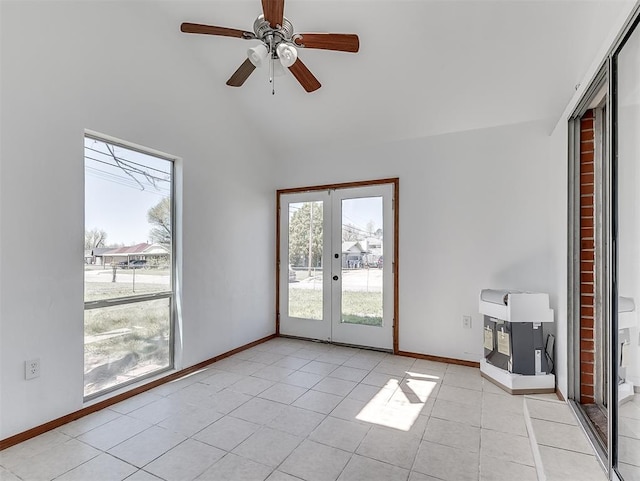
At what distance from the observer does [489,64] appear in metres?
3.05

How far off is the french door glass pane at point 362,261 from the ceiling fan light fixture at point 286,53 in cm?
235

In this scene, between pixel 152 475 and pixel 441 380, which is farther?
pixel 441 380

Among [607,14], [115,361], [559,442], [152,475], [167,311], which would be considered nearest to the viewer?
[152,475]

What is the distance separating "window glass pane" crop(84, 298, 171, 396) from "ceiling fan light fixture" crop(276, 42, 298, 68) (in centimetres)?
237

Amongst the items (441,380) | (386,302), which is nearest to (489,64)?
(386,302)

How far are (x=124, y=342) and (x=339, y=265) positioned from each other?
2.48m

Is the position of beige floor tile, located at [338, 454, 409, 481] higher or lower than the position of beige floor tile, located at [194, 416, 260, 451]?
higher

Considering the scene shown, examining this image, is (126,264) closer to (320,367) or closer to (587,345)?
(320,367)

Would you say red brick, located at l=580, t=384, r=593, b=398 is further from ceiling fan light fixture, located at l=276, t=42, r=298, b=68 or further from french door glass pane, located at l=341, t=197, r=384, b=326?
ceiling fan light fixture, located at l=276, t=42, r=298, b=68

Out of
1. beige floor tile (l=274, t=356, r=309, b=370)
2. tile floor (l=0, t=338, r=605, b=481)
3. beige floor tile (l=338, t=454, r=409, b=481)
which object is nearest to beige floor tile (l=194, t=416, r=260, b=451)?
tile floor (l=0, t=338, r=605, b=481)

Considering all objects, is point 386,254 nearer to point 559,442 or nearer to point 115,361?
point 559,442

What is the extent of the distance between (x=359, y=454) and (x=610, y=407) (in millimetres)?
1367

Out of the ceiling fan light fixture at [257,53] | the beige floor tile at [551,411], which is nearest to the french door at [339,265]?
the beige floor tile at [551,411]

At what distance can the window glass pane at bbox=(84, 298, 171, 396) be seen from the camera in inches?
110
